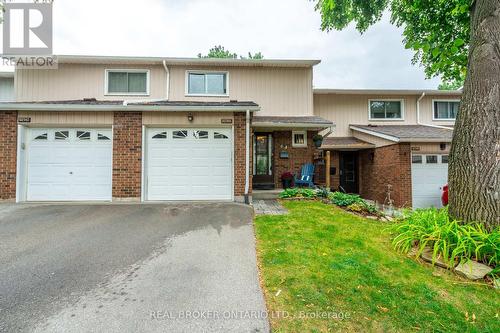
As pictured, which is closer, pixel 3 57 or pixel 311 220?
pixel 311 220

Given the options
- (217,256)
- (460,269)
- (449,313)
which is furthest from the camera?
(217,256)

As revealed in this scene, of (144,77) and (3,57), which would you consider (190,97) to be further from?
(3,57)

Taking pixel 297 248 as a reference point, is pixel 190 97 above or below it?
above

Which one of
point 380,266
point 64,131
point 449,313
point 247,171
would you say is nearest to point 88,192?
point 64,131

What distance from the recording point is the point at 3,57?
8.73m

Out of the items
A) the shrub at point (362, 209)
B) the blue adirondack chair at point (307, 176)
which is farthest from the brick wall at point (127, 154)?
the shrub at point (362, 209)

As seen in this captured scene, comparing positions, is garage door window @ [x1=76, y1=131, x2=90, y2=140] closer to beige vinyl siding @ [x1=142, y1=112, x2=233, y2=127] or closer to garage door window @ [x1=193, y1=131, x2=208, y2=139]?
beige vinyl siding @ [x1=142, y1=112, x2=233, y2=127]

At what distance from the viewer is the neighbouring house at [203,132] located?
22.4 feet

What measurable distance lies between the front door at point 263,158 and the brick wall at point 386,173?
493cm

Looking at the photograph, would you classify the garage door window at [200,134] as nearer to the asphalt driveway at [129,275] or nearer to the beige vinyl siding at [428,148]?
the asphalt driveway at [129,275]

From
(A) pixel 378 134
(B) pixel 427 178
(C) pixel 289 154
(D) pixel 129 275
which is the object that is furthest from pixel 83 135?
(B) pixel 427 178

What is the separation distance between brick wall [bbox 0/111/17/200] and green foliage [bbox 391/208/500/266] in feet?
32.8

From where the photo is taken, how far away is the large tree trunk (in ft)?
11.3

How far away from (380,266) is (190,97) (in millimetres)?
8950
